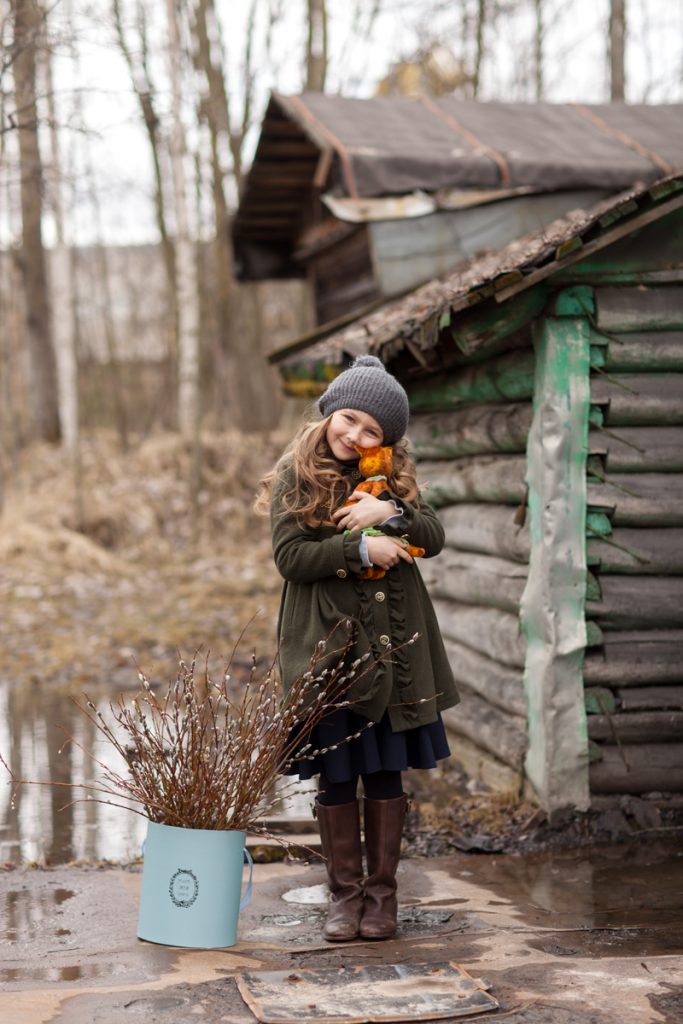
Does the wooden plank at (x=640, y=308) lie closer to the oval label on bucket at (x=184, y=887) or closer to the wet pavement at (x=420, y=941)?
the wet pavement at (x=420, y=941)

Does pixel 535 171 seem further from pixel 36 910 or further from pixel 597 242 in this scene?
pixel 36 910

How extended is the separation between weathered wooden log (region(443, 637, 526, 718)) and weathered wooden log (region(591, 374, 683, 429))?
1462 mm

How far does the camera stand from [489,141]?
10719 millimetres

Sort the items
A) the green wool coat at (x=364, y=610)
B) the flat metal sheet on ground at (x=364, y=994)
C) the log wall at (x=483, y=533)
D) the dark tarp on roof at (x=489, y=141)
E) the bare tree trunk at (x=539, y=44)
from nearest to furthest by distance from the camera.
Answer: the flat metal sheet on ground at (x=364, y=994), the green wool coat at (x=364, y=610), the log wall at (x=483, y=533), the dark tarp on roof at (x=489, y=141), the bare tree trunk at (x=539, y=44)

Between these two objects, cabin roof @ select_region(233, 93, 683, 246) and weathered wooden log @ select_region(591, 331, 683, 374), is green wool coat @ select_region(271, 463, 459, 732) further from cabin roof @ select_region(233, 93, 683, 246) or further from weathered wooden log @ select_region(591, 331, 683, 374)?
cabin roof @ select_region(233, 93, 683, 246)

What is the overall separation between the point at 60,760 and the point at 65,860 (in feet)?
7.08

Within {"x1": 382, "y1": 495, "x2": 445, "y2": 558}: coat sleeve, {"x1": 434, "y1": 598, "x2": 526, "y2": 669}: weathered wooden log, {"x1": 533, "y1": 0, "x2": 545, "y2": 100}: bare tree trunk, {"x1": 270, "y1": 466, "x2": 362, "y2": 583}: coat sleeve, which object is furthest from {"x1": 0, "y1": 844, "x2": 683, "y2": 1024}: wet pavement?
{"x1": 533, "y1": 0, "x2": 545, "y2": 100}: bare tree trunk

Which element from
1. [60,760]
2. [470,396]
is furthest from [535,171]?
[60,760]

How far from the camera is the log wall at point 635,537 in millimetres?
6117

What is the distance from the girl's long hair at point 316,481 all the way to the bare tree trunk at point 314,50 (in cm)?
1564

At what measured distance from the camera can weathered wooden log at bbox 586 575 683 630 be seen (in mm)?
6125

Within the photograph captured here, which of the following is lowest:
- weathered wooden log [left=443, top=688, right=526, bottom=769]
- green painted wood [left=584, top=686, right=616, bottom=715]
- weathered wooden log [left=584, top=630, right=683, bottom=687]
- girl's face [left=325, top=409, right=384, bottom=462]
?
weathered wooden log [left=443, top=688, right=526, bottom=769]

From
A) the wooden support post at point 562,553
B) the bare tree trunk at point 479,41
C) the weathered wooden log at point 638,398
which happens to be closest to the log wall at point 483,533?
the wooden support post at point 562,553

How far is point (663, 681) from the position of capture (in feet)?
20.4
